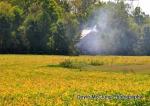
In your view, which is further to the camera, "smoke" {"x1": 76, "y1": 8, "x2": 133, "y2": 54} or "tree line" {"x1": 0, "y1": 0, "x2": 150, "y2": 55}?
"smoke" {"x1": 76, "y1": 8, "x2": 133, "y2": 54}

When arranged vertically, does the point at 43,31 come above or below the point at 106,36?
above

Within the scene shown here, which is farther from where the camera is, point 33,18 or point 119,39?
point 119,39

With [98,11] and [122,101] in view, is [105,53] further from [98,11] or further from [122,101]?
[122,101]

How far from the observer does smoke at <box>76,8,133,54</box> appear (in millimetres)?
107062

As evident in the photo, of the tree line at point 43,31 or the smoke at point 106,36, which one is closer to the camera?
the tree line at point 43,31

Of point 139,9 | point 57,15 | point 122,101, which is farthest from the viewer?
point 139,9

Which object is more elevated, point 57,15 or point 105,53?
point 57,15

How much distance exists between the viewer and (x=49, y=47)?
94.0 m

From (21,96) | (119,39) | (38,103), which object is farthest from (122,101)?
(119,39)

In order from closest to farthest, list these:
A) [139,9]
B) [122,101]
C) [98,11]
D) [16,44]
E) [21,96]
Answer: [122,101] → [21,96] → [16,44] → [98,11] → [139,9]

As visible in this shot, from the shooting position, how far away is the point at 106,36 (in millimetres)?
109438

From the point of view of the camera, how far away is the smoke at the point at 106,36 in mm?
107062

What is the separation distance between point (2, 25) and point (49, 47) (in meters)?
11.2

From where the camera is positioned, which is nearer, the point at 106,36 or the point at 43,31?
the point at 43,31
